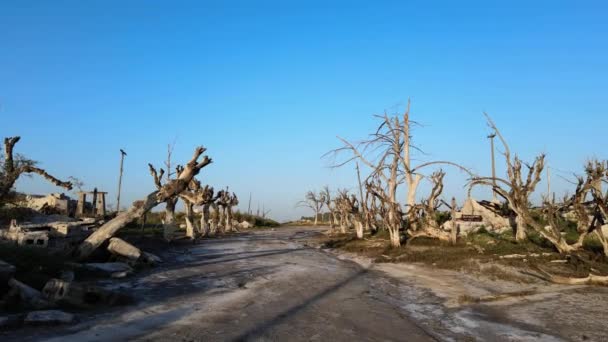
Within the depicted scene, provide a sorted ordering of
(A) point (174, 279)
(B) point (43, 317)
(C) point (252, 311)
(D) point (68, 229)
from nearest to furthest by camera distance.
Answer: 1. (B) point (43, 317)
2. (C) point (252, 311)
3. (A) point (174, 279)
4. (D) point (68, 229)

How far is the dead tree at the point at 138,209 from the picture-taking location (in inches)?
599

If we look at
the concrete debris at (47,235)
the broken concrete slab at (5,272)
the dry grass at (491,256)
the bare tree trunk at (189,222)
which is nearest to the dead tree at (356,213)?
the dry grass at (491,256)

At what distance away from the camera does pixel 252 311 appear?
8906 millimetres

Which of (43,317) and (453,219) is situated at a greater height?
(453,219)

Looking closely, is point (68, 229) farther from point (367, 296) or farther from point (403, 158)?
point (403, 158)

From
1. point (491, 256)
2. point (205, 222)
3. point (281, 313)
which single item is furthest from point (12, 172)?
point (205, 222)

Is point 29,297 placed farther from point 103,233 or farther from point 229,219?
point 229,219

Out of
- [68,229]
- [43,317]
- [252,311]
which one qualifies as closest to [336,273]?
[252,311]

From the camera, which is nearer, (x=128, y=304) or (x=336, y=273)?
(x=128, y=304)

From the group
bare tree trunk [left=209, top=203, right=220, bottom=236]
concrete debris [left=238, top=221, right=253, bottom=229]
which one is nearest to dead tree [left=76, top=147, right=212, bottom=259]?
bare tree trunk [left=209, top=203, right=220, bottom=236]

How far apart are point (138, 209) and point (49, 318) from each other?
10102 millimetres

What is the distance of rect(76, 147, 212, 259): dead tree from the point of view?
50.0 ft

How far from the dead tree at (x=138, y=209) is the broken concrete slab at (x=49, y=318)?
25.4 ft

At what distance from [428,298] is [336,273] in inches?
→ 187
